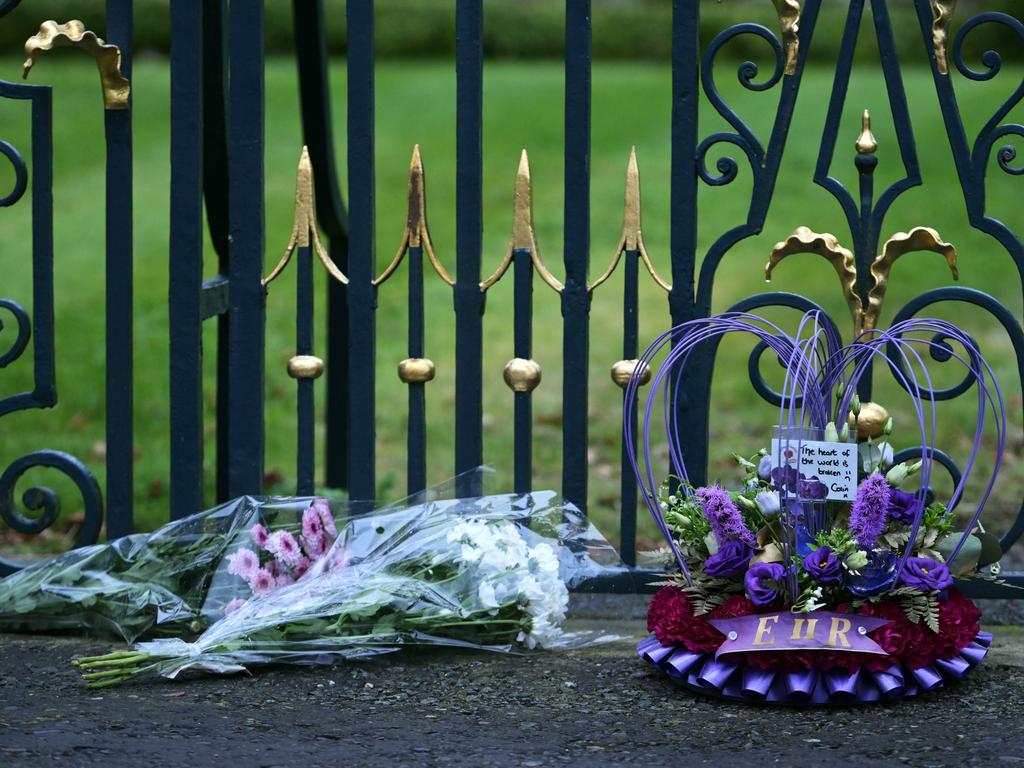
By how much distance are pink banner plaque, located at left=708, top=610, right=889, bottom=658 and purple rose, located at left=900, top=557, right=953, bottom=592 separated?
10cm

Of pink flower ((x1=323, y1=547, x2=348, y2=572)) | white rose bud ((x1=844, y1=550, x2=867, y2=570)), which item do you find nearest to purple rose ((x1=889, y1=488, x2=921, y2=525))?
white rose bud ((x1=844, y1=550, x2=867, y2=570))

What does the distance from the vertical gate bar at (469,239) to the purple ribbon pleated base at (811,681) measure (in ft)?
2.56

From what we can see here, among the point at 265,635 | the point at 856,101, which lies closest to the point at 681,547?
the point at 265,635

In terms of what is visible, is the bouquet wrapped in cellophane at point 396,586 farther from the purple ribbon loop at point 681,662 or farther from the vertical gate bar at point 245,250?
the purple ribbon loop at point 681,662

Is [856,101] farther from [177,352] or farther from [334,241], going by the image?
[177,352]

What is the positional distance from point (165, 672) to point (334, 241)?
6.87 ft

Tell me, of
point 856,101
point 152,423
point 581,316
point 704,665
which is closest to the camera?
point 704,665

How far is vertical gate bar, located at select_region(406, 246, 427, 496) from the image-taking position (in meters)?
3.38

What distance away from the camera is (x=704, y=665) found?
2879 millimetres

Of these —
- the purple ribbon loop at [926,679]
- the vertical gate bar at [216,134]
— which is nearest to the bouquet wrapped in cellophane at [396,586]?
the vertical gate bar at [216,134]

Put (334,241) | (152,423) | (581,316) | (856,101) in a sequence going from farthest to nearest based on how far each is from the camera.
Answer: (856,101) → (152,423) → (334,241) → (581,316)

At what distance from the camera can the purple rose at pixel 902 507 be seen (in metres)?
2.90

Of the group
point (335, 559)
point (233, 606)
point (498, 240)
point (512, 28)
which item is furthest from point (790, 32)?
point (512, 28)

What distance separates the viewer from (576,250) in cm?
333
